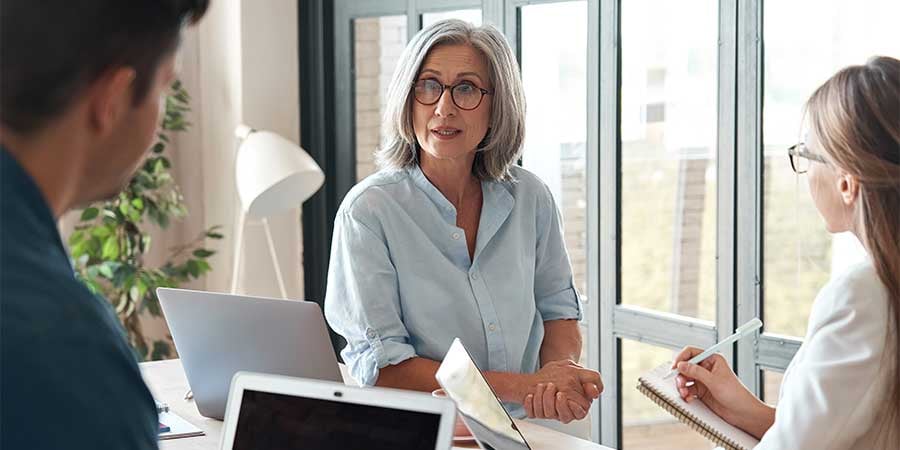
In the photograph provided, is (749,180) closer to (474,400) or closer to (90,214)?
(474,400)

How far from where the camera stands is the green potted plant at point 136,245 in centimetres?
429

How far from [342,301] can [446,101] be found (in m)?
0.49

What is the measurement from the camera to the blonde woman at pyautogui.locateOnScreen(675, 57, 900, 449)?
1.48 metres

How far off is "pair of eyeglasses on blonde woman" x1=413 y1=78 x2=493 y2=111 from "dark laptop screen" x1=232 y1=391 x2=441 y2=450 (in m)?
0.98

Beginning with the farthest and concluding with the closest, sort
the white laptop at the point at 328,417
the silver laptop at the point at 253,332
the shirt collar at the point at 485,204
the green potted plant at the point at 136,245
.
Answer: the green potted plant at the point at 136,245 < the shirt collar at the point at 485,204 < the silver laptop at the point at 253,332 < the white laptop at the point at 328,417

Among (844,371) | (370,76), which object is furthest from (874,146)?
(370,76)

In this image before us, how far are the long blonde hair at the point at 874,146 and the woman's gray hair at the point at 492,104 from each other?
96 cm

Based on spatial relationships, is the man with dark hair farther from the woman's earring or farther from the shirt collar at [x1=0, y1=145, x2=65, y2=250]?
the woman's earring

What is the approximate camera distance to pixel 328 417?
4.96 ft

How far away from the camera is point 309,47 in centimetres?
465

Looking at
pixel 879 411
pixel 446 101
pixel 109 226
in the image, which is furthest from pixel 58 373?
pixel 109 226

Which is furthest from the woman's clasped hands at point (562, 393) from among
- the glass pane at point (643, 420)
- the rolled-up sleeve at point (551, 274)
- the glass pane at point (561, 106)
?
the glass pane at point (561, 106)

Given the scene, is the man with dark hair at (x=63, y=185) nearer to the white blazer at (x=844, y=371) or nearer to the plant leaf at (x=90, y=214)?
the white blazer at (x=844, y=371)

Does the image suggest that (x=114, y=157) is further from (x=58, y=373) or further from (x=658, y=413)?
(x=658, y=413)
